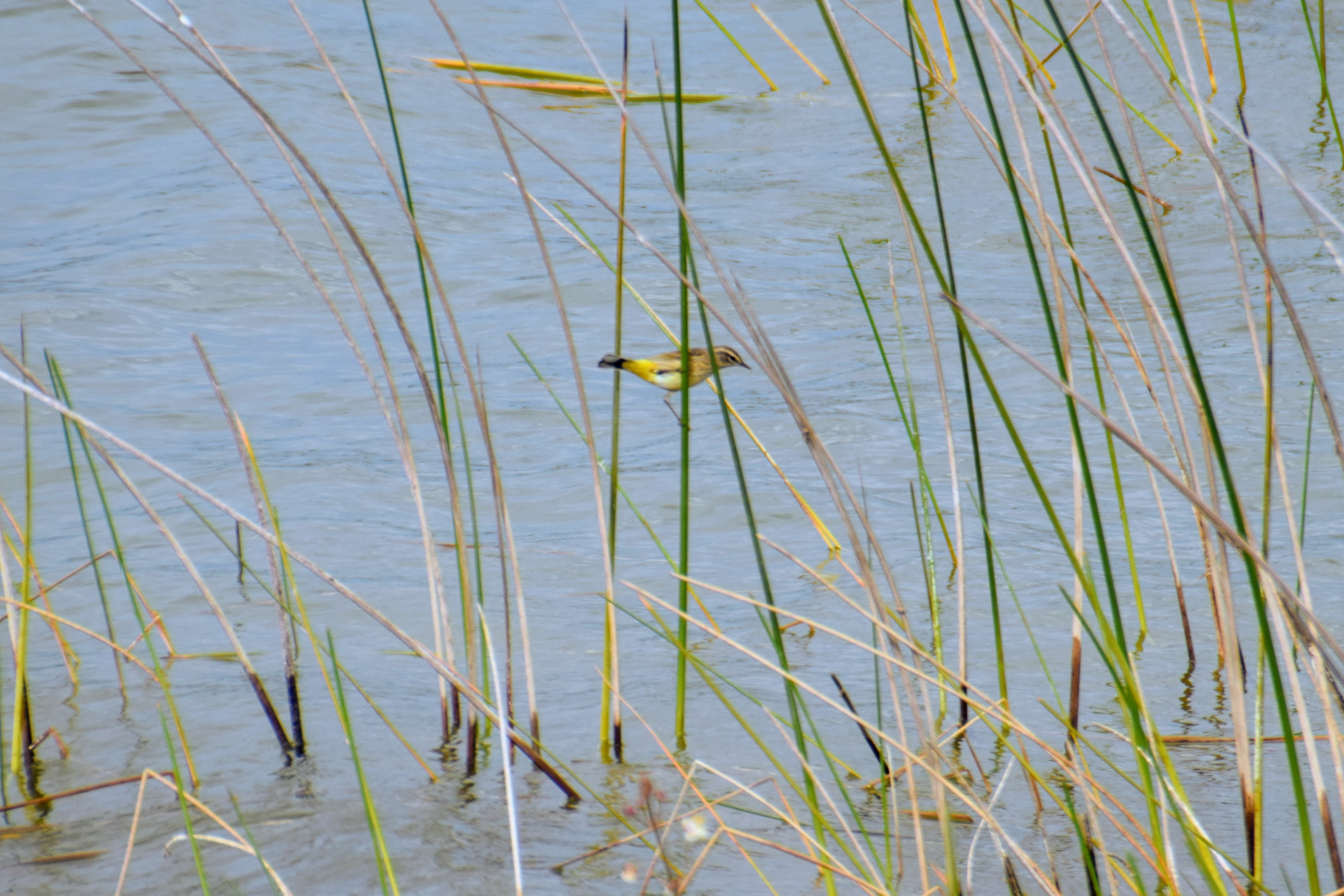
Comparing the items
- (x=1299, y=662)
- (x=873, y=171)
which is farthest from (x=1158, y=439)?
(x=873, y=171)

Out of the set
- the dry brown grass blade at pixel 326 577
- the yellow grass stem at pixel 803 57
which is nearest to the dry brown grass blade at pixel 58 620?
the dry brown grass blade at pixel 326 577

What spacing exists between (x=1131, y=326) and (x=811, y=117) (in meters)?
4.17

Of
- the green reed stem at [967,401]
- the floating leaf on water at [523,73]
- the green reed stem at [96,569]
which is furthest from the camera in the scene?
the floating leaf on water at [523,73]

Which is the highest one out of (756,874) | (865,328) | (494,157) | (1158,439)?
(494,157)

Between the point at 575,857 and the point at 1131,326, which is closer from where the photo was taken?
the point at 575,857

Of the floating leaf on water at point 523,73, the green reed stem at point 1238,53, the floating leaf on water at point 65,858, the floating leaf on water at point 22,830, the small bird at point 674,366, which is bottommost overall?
the floating leaf on water at point 65,858

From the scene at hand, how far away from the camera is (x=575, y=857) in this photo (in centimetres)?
199

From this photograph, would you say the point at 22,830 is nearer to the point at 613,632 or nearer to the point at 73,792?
the point at 73,792

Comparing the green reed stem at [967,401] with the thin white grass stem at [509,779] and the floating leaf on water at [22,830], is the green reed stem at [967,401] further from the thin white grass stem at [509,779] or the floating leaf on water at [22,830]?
the floating leaf on water at [22,830]

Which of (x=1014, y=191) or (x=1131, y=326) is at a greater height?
(x=1014, y=191)

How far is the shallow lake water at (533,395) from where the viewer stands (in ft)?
7.40

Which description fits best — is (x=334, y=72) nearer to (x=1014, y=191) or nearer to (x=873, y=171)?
(x=1014, y=191)

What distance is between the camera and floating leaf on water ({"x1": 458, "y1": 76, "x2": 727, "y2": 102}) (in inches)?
332

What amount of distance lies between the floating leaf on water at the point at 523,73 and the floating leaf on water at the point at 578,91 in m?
0.05
